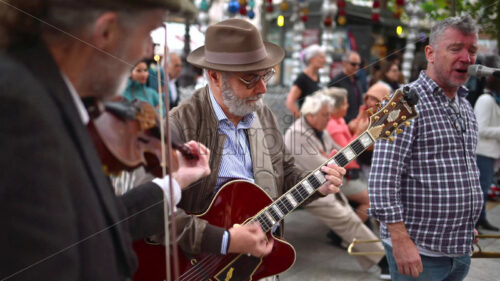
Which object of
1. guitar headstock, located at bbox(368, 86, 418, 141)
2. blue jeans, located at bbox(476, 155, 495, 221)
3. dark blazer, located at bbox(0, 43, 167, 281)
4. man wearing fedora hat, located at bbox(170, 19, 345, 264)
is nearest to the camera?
dark blazer, located at bbox(0, 43, 167, 281)

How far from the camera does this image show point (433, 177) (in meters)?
1.76

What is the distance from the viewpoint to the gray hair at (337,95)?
192 centimetres

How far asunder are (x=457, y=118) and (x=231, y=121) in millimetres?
1097

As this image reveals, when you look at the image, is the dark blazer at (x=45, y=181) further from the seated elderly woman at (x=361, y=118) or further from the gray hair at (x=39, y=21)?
the seated elderly woman at (x=361, y=118)

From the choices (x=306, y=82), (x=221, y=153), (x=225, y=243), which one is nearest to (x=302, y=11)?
(x=306, y=82)

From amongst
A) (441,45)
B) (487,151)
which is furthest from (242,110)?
(487,151)

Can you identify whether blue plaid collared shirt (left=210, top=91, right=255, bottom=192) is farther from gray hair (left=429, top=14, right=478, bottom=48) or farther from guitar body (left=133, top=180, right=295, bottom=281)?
gray hair (left=429, top=14, right=478, bottom=48)

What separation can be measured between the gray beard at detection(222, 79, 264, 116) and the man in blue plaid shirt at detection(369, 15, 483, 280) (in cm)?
86

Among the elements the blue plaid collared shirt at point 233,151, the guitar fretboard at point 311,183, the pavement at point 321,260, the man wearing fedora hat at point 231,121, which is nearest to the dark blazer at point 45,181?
the man wearing fedora hat at point 231,121

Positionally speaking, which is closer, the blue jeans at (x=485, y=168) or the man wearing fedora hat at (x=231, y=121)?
the man wearing fedora hat at (x=231, y=121)

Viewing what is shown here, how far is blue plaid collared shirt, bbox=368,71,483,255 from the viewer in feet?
5.72

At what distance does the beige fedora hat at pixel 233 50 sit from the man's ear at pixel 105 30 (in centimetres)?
50

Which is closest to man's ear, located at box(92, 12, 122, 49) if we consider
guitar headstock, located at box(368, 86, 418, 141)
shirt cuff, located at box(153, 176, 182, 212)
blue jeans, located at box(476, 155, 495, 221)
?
shirt cuff, located at box(153, 176, 182, 212)

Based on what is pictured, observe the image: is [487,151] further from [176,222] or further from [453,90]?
[176,222]
